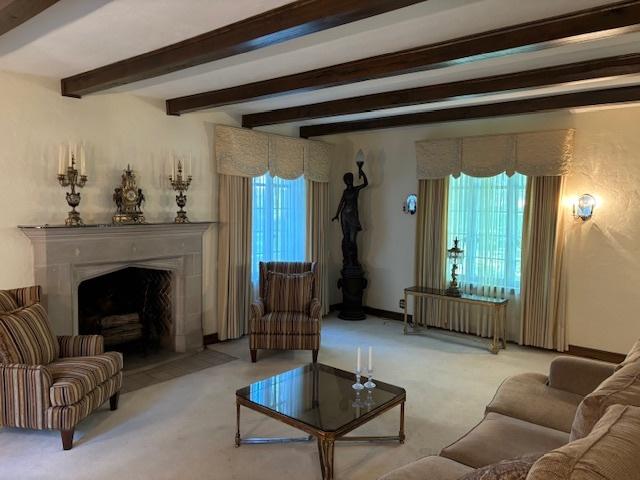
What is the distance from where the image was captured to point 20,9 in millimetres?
2102

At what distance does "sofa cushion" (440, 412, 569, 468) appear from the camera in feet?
6.63

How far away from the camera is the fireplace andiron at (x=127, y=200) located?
4.30 metres

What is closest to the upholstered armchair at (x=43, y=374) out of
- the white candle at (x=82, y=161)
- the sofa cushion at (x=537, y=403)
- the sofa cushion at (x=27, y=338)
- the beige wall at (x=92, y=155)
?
the sofa cushion at (x=27, y=338)

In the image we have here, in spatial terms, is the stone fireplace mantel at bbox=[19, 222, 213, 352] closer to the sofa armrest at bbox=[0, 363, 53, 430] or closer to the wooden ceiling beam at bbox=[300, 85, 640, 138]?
the sofa armrest at bbox=[0, 363, 53, 430]

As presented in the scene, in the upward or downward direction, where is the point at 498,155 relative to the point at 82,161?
upward

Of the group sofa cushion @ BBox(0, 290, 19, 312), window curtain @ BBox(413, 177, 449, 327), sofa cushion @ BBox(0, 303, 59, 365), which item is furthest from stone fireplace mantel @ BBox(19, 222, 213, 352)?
window curtain @ BBox(413, 177, 449, 327)

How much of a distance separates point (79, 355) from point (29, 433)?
58cm

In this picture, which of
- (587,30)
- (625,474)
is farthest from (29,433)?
(587,30)

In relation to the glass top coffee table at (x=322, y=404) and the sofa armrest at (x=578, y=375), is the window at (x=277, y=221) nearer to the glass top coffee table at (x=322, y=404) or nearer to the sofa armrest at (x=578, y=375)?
the glass top coffee table at (x=322, y=404)

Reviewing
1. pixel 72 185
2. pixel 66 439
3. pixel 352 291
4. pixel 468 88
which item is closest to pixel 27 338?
pixel 66 439

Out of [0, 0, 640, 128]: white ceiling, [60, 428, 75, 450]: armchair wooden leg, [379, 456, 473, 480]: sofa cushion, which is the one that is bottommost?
[60, 428, 75, 450]: armchair wooden leg

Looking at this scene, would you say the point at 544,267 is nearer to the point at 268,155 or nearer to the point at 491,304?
the point at 491,304

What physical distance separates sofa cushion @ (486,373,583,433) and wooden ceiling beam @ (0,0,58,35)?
3.00 meters

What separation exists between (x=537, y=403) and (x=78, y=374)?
2.85m
